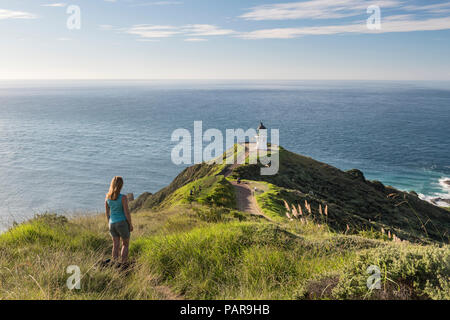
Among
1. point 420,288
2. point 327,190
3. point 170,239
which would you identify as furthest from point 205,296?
point 327,190

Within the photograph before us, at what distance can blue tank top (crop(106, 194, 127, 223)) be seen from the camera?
6.81 m

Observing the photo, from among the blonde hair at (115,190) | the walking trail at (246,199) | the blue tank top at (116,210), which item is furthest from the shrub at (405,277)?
the walking trail at (246,199)

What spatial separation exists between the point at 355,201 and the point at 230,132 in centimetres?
8305

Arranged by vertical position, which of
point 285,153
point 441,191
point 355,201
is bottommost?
point 441,191

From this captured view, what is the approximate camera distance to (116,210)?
6.86m

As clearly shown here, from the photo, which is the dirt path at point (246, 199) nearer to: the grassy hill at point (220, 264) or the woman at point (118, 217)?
the grassy hill at point (220, 264)

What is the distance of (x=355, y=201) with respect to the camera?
116 ft

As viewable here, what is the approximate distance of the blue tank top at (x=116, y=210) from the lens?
6812mm

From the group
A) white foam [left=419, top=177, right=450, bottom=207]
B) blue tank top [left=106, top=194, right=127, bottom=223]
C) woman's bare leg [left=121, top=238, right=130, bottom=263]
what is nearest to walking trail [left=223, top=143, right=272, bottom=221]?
woman's bare leg [left=121, top=238, right=130, bottom=263]

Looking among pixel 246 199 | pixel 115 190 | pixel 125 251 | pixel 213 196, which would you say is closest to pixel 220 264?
pixel 125 251

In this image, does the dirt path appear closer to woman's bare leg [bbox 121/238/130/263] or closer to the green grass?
the green grass

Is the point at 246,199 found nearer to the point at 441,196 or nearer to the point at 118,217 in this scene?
the point at 118,217

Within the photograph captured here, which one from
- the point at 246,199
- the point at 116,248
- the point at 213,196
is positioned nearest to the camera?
the point at 116,248

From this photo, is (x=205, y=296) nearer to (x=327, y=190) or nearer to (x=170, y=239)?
(x=170, y=239)
